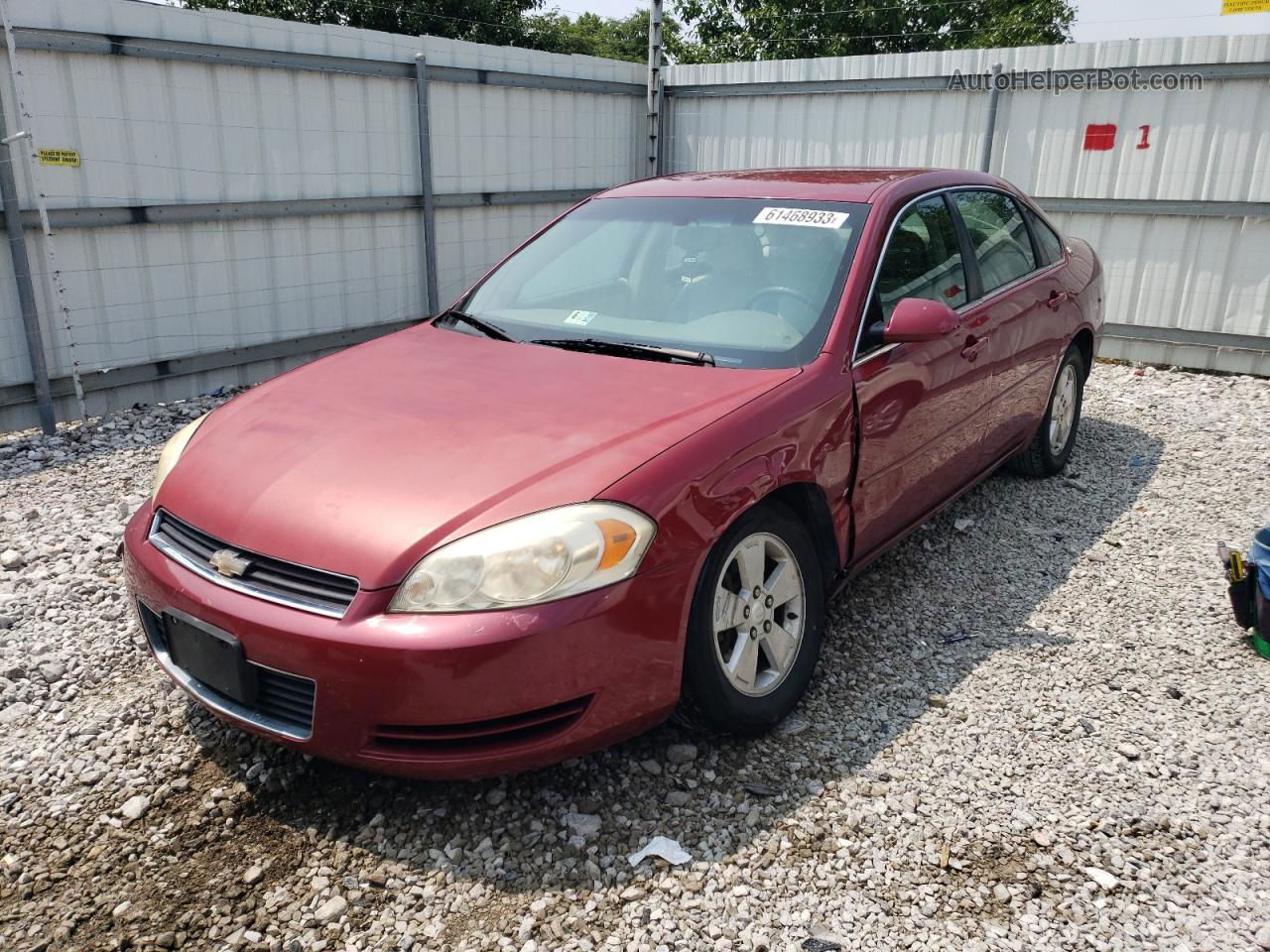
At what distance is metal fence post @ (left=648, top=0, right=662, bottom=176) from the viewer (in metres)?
10.1

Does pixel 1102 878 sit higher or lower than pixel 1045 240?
lower

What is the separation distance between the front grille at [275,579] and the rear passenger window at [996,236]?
3134 mm

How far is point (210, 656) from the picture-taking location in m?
2.67

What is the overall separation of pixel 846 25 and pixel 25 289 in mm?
19647

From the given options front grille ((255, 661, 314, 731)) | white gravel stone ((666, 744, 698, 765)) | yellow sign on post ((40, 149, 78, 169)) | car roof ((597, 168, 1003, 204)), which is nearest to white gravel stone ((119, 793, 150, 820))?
front grille ((255, 661, 314, 731))

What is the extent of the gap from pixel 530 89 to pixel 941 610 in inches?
271

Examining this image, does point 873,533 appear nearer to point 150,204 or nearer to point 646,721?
point 646,721

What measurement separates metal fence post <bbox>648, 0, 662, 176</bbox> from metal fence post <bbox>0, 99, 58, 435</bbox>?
19.9ft

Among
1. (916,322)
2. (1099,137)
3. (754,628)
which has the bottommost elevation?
(754,628)

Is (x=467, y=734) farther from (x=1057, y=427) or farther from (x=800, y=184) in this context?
(x=1057, y=427)

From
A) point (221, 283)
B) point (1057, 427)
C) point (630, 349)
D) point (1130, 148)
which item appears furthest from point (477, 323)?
point (1130, 148)

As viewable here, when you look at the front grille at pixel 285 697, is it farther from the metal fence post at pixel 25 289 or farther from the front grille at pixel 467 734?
the metal fence post at pixel 25 289

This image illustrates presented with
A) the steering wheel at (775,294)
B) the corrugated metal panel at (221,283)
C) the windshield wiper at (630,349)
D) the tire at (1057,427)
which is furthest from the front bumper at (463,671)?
the corrugated metal panel at (221,283)

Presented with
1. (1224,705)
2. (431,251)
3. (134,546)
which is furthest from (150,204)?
(1224,705)
